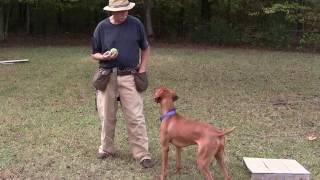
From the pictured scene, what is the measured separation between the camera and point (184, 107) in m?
8.93

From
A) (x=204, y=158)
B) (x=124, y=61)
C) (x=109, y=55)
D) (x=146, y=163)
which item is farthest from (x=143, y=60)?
(x=204, y=158)

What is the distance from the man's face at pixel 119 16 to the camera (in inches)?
209

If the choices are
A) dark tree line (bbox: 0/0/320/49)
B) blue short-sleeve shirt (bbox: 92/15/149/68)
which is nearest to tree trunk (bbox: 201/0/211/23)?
dark tree line (bbox: 0/0/320/49)

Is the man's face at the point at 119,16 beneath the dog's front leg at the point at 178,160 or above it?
above

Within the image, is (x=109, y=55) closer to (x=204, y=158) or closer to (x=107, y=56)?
(x=107, y=56)

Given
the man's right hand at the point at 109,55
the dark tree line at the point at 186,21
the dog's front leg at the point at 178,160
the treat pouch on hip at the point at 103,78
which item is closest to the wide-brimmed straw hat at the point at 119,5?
the man's right hand at the point at 109,55

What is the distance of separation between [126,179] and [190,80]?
7.28 meters

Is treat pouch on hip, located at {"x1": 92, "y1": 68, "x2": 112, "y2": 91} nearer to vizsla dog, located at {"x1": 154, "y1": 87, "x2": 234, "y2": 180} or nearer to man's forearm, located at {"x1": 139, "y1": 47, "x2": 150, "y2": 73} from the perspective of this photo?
man's forearm, located at {"x1": 139, "y1": 47, "x2": 150, "y2": 73}

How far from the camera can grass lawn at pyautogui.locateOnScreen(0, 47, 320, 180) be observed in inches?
220

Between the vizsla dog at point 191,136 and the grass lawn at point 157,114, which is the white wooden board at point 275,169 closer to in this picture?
the grass lawn at point 157,114

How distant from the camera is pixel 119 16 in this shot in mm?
5344

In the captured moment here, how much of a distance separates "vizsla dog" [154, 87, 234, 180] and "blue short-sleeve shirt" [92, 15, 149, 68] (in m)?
0.56

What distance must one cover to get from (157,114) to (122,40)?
2.99 m

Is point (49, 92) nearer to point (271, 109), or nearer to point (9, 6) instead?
point (271, 109)
